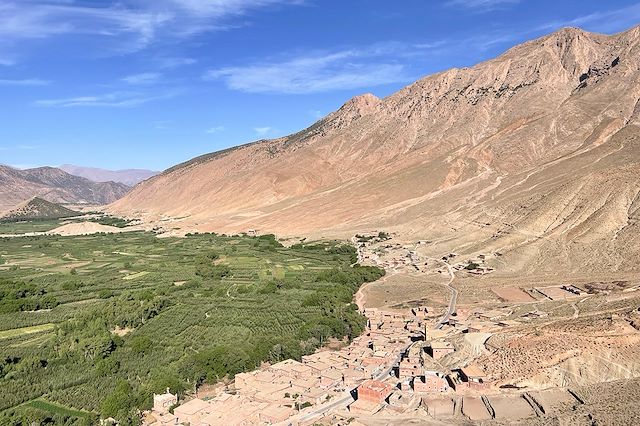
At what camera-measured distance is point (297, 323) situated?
1978 inches

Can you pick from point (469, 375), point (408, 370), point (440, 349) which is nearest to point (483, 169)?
point (440, 349)

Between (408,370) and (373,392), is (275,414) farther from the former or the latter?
(408,370)

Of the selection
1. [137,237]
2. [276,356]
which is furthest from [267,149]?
[276,356]

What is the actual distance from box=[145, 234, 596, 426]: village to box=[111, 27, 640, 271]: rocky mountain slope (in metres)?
31.2

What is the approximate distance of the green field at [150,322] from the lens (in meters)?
37.5

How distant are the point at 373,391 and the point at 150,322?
26888 millimetres

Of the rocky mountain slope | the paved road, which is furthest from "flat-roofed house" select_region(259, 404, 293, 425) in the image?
the rocky mountain slope

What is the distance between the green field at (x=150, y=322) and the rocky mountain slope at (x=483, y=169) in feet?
69.4

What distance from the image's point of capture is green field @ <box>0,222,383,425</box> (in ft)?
123

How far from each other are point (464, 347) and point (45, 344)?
32.4 m

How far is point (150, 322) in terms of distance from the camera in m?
52.6

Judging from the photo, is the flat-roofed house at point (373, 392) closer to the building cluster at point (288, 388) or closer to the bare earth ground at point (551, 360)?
the bare earth ground at point (551, 360)

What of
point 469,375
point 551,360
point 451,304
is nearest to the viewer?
point 551,360

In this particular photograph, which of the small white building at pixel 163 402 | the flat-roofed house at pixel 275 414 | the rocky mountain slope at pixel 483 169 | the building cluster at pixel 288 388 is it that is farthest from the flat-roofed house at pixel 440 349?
the rocky mountain slope at pixel 483 169
